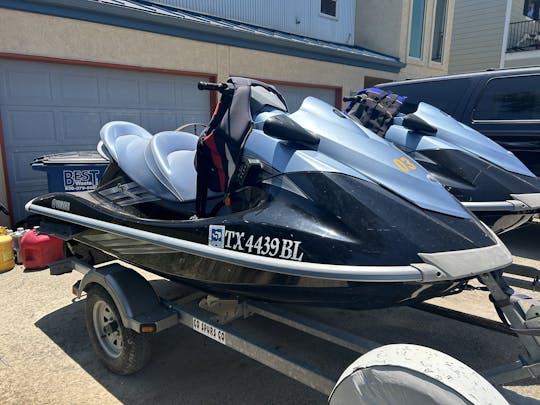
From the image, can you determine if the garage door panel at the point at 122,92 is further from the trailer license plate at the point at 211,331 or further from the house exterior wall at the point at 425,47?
the house exterior wall at the point at 425,47

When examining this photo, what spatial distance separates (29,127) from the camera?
634 cm

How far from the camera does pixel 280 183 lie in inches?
86.2

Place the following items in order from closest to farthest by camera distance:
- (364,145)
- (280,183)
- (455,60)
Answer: (280,183) → (364,145) → (455,60)

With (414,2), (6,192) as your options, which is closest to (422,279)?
(6,192)

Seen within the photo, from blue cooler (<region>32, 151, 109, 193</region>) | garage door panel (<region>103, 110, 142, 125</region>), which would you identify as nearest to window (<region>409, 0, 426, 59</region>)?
garage door panel (<region>103, 110, 142, 125</region>)

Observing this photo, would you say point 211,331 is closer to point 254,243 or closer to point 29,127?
point 254,243

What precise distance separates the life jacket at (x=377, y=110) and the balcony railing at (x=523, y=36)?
52.3ft

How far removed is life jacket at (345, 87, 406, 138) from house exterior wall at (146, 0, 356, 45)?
6096 mm

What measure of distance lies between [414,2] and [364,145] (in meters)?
14.2

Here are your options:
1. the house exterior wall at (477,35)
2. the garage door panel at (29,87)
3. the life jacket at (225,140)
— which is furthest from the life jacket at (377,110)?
the house exterior wall at (477,35)

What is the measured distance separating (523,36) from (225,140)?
2012 cm

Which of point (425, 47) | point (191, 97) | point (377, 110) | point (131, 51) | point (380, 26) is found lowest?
point (377, 110)

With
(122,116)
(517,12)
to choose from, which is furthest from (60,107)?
(517,12)

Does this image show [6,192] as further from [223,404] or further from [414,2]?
[414,2]
